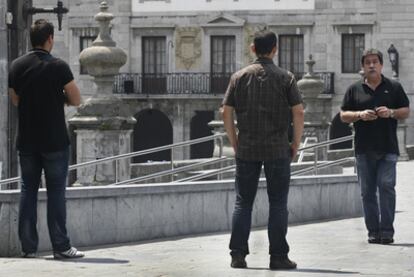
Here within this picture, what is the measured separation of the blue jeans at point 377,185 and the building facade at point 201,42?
42098 millimetres

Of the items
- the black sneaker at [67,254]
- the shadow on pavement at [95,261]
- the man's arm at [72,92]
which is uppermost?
the man's arm at [72,92]

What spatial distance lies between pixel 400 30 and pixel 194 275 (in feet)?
150

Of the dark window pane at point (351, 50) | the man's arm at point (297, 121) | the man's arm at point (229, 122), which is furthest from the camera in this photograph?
the dark window pane at point (351, 50)

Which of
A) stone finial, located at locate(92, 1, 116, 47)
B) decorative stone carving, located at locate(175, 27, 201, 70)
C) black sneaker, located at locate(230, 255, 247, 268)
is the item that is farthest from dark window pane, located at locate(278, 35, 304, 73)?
black sneaker, located at locate(230, 255, 247, 268)

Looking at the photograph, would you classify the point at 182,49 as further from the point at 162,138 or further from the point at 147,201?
the point at 147,201

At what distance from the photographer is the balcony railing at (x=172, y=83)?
59312 mm

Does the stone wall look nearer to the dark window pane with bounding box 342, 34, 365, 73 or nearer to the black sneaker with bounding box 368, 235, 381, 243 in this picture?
the black sneaker with bounding box 368, 235, 381, 243

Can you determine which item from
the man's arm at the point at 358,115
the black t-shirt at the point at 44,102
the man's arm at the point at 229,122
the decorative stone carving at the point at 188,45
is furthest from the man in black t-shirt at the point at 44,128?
the decorative stone carving at the point at 188,45

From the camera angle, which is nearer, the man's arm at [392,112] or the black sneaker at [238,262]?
the black sneaker at [238,262]

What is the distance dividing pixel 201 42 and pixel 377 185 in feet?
147

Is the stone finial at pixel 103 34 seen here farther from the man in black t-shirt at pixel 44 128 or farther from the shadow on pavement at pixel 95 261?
the shadow on pavement at pixel 95 261

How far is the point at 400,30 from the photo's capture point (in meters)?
57.2

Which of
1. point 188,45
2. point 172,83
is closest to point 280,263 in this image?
point 172,83

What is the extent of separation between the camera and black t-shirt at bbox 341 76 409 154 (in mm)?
15164
